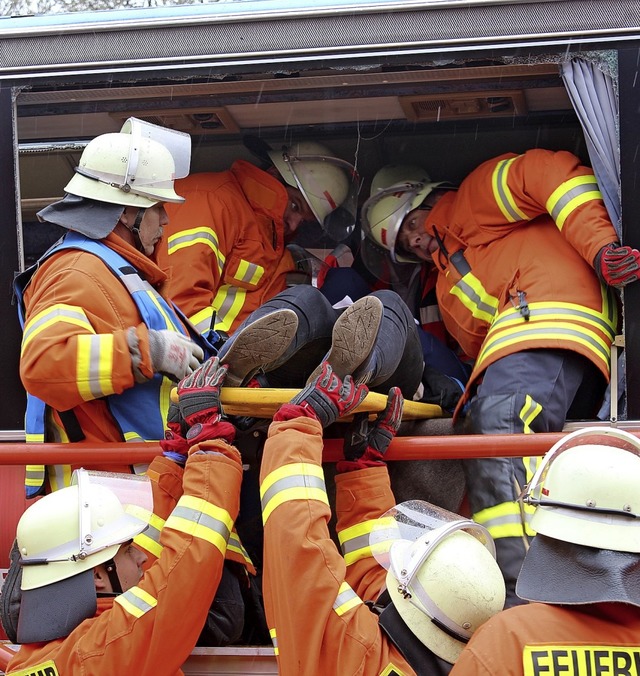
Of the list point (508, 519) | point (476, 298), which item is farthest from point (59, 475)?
point (476, 298)

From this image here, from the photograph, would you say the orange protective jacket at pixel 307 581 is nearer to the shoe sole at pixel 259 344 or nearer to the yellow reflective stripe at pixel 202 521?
the yellow reflective stripe at pixel 202 521

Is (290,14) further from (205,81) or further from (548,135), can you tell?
(548,135)

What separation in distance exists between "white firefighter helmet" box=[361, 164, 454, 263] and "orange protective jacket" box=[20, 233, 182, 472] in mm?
1388

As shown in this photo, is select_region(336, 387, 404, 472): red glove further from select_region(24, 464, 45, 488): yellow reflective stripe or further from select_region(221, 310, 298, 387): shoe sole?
select_region(24, 464, 45, 488): yellow reflective stripe

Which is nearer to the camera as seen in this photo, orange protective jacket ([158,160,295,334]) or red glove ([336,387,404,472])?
red glove ([336,387,404,472])

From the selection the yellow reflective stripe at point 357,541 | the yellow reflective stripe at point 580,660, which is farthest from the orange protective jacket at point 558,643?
the yellow reflective stripe at point 357,541

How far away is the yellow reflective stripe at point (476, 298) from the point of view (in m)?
3.95

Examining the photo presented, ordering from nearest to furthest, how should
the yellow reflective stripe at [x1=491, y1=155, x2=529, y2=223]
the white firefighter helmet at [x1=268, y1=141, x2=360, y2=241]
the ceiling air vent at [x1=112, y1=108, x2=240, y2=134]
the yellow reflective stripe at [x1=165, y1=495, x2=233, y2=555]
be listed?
the yellow reflective stripe at [x1=165, y1=495, x2=233, y2=555], the yellow reflective stripe at [x1=491, y1=155, x2=529, y2=223], the ceiling air vent at [x1=112, y1=108, x2=240, y2=134], the white firefighter helmet at [x1=268, y1=141, x2=360, y2=241]

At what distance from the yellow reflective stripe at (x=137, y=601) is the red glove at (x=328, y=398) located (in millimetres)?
580

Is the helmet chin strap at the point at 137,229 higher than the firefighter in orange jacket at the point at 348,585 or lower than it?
higher

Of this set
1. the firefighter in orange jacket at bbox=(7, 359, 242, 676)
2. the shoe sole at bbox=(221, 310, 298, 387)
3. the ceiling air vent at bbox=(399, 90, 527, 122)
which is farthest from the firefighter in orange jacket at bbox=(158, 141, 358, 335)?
the firefighter in orange jacket at bbox=(7, 359, 242, 676)

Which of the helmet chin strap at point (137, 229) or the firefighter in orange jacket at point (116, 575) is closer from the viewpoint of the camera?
the firefighter in orange jacket at point (116, 575)

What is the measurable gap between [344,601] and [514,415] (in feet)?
4.30

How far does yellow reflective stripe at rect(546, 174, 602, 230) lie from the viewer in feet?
11.8
